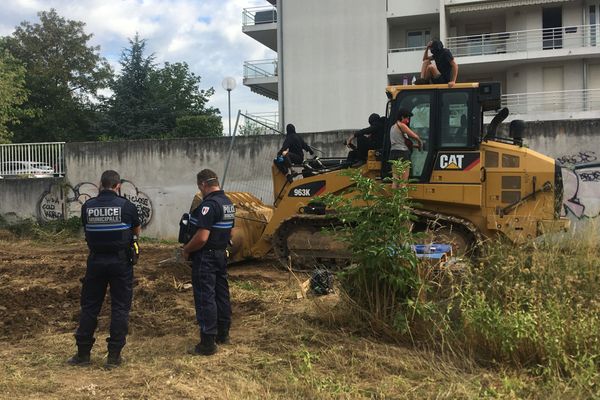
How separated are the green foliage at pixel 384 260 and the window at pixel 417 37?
84.2 feet

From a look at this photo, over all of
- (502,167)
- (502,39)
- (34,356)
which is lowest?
(34,356)

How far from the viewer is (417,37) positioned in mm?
29344

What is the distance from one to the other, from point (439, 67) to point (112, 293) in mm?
6018

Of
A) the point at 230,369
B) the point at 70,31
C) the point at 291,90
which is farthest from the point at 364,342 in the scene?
the point at 70,31

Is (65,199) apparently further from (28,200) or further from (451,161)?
(451,161)

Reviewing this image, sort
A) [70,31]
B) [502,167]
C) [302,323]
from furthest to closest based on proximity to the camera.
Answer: [70,31], [502,167], [302,323]

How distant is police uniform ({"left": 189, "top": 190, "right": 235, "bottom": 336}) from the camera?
518 centimetres

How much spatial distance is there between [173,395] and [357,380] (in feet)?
4.80

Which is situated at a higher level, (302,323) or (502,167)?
(502,167)

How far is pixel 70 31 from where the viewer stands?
46.7 m

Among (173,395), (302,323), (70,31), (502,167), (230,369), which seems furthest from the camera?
(70,31)

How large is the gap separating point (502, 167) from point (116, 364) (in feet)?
20.0

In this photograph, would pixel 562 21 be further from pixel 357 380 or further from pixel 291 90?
pixel 357 380

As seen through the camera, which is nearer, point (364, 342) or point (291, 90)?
point (364, 342)
